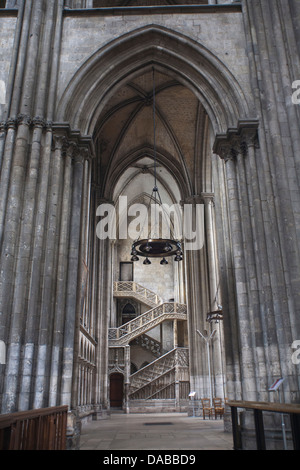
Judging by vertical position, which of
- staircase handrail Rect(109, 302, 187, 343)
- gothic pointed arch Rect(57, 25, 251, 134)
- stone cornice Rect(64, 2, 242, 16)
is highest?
stone cornice Rect(64, 2, 242, 16)

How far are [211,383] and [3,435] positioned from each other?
1261 centimetres

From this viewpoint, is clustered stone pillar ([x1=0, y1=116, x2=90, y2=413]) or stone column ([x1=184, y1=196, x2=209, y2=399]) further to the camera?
stone column ([x1=184, y1=196, x2=209, y2=399])

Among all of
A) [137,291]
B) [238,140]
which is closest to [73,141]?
[238,140]

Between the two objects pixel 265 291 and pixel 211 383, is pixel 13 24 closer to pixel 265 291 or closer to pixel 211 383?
pixel 265 291

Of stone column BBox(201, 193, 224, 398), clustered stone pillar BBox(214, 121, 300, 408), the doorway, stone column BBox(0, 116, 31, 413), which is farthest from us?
the doorway

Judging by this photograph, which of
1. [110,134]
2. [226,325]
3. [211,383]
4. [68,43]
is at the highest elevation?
[110,134]

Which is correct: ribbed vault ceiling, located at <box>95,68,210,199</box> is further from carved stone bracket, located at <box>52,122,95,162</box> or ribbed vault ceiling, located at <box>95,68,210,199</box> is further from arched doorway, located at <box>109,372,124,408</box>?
arched doorway, located at <box>109,372,124,408</box>

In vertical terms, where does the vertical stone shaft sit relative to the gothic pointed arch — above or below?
below

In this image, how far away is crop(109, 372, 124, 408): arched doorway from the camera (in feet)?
73.6

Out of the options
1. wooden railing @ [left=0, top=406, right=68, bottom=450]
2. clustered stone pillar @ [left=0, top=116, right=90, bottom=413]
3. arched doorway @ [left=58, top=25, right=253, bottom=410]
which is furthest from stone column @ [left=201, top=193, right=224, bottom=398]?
wooden railing @ [left=0, top=406, right=68, bottom=450]

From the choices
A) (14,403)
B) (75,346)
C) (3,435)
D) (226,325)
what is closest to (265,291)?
(226,325)

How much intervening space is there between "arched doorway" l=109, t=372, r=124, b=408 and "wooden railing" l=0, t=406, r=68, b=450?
17230 millimetres

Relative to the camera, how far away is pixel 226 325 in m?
9.30

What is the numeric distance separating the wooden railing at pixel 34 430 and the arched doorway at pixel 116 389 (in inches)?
678
